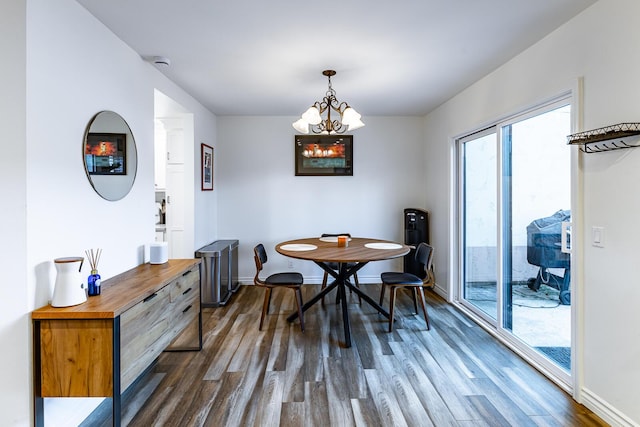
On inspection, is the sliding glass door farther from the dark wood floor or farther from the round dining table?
the round dining table

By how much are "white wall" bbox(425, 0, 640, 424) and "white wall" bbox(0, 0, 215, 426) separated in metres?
3.19

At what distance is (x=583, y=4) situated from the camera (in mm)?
2012

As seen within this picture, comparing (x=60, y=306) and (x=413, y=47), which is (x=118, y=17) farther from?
(x=413, y=47)

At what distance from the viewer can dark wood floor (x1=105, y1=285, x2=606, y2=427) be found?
1975mm

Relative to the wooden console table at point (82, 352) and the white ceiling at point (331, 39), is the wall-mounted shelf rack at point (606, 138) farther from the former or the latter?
the wooden console table at point (82, 352)

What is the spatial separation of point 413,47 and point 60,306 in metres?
2.95

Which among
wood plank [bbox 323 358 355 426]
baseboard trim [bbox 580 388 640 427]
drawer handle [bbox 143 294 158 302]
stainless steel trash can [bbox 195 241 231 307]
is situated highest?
drawer handle [bbox 143 294 158 302]

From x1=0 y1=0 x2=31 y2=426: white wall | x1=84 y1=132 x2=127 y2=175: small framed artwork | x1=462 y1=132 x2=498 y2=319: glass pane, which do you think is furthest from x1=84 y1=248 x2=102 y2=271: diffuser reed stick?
x1=462 y1=132 x2=498 y2=319: glass pane

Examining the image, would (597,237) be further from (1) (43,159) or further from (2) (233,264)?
Answer: (2) (233,264)

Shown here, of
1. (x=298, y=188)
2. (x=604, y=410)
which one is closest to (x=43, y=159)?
(x=298, y=188)

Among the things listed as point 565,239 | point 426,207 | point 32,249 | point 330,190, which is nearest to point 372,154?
point 330,190

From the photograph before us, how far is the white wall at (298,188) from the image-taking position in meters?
4.91

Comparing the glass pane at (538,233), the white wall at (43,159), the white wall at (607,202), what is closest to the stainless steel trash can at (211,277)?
the white wall at (43,159)

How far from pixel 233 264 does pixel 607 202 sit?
411 centimetres
